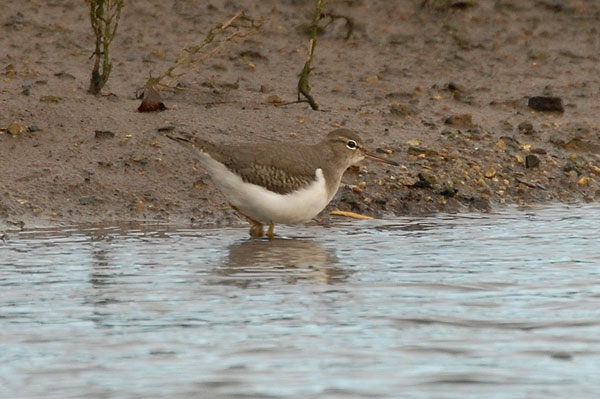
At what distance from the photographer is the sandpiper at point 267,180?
978 cm

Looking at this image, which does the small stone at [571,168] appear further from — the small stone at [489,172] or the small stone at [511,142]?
the small stone at [489,172]

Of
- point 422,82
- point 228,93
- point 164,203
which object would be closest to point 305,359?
point 164,203

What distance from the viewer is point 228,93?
13.0m

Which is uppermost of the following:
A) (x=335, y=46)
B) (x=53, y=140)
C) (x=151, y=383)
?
(x=335, y=46)

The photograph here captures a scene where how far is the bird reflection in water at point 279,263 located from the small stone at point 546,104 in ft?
15.5

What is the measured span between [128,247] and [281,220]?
123cm

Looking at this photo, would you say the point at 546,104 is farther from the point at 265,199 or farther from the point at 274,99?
the point at 265,199

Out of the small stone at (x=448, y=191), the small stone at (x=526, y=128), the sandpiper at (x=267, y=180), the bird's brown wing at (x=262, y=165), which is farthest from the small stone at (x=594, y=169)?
the bird's brown wing at (x=262, y=165)

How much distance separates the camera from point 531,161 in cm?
1223

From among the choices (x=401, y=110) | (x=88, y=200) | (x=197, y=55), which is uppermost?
(x=197, y=55)

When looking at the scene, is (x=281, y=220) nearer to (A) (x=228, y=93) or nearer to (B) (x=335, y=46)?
(A) (x=228, y=93)

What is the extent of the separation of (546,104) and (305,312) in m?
7.09

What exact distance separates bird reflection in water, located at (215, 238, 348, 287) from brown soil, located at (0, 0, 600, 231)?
1.01 metres

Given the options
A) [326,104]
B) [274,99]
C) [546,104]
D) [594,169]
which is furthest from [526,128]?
[274,99]
